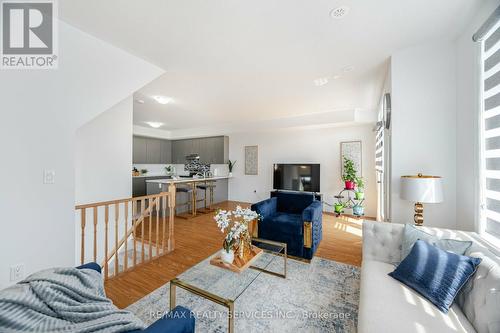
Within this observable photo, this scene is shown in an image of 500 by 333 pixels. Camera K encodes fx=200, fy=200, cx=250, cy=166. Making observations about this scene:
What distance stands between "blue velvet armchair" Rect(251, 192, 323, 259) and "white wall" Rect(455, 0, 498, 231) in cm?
143

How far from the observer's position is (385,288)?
1.39 metres

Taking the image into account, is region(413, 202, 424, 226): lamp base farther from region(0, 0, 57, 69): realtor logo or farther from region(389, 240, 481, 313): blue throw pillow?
region(0, 0, 57, 69): realtor logo

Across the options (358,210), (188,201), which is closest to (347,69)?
(358,210)

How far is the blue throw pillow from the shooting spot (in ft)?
3.99

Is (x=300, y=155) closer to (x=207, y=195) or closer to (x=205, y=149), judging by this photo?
(x=207, y=195)

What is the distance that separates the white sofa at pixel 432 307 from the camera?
105 cm

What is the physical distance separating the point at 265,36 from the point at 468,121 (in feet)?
6.64

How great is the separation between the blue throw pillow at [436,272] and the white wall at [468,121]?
0.71 meters

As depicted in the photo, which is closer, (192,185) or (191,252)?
(191,252)

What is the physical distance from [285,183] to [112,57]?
4.53m

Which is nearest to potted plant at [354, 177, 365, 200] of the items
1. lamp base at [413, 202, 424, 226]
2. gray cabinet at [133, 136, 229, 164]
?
lamp base at [413, 202, 424, 226]

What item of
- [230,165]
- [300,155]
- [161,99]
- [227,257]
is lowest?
[227,257]

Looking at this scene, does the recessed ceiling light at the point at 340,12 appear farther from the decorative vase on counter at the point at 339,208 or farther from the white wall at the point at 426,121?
the decorative vase on counter at the point at 339,208

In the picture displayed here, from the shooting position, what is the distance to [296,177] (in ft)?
17.9
